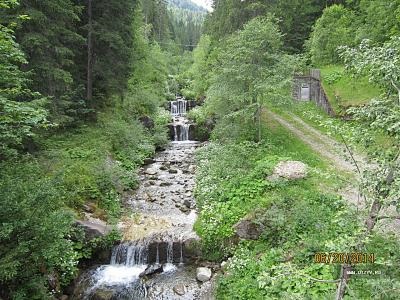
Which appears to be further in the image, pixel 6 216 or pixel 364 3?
pixel 364 3

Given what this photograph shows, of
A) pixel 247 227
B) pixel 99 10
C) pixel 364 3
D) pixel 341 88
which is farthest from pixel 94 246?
Result: pixel 364 3

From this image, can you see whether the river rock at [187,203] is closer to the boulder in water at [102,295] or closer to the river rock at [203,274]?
the river rock at [203,274]

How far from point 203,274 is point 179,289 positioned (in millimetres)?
875

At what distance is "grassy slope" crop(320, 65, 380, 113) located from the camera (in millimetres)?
20172

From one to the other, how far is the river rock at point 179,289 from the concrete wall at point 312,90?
55.5 ft

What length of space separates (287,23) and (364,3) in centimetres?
764

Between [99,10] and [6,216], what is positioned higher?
[99,10]

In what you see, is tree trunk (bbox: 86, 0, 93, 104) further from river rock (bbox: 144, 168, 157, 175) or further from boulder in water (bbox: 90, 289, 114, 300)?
boulder in water (bbox: 90, 289, 114, 300)

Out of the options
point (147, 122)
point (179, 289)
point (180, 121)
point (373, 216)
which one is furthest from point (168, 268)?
point (180, 121)

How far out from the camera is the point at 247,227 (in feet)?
34.8

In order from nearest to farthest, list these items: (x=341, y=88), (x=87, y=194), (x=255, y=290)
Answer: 1. (x=255, y=290)
2. (x=87, y=194)
3. (x=341, y=88)

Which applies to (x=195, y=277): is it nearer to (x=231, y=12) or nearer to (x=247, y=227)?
(x=247, y=227)

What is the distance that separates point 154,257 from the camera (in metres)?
11.3
